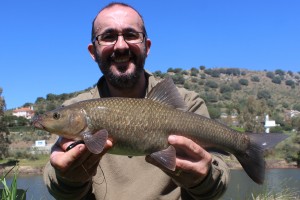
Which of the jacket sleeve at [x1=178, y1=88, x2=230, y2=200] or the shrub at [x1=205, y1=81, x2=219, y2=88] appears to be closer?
the jacket sleeve at [x1=178, y1=88, x2=230, y2=200]

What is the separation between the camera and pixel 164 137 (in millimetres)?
3479

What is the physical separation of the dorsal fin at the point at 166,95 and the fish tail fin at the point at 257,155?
0.68 m

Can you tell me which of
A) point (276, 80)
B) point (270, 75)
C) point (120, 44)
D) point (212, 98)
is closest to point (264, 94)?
point (212, 98)

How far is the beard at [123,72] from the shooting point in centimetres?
442

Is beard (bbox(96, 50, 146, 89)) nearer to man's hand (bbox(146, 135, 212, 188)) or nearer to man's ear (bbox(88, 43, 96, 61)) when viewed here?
man's ear (bbox(88, 43, 96, 61))

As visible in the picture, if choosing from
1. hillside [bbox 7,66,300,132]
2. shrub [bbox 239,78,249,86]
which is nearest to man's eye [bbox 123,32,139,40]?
hillside [bbox 7,66,300,132]

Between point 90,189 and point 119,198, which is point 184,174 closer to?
point 119,198

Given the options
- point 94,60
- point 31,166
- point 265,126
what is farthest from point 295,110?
point 94,60

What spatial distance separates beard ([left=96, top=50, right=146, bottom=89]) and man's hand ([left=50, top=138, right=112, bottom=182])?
1.03 m

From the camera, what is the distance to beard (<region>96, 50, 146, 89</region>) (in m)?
4.42

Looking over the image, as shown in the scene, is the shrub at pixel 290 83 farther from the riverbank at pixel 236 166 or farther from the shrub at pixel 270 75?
the riverbank at pixel 236 166

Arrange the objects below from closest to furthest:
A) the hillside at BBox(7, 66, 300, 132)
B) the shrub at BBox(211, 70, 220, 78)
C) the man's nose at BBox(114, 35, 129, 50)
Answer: the man's nose at BBox(114, 35, 129, 50) → the hillside at BBox(7, 66, 300, 132) → the shrub at BBox(211, 70, 220, 78)

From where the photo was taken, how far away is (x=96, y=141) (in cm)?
323

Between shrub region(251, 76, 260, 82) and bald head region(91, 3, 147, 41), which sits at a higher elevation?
shrub region(251, 76, 260, 82)
